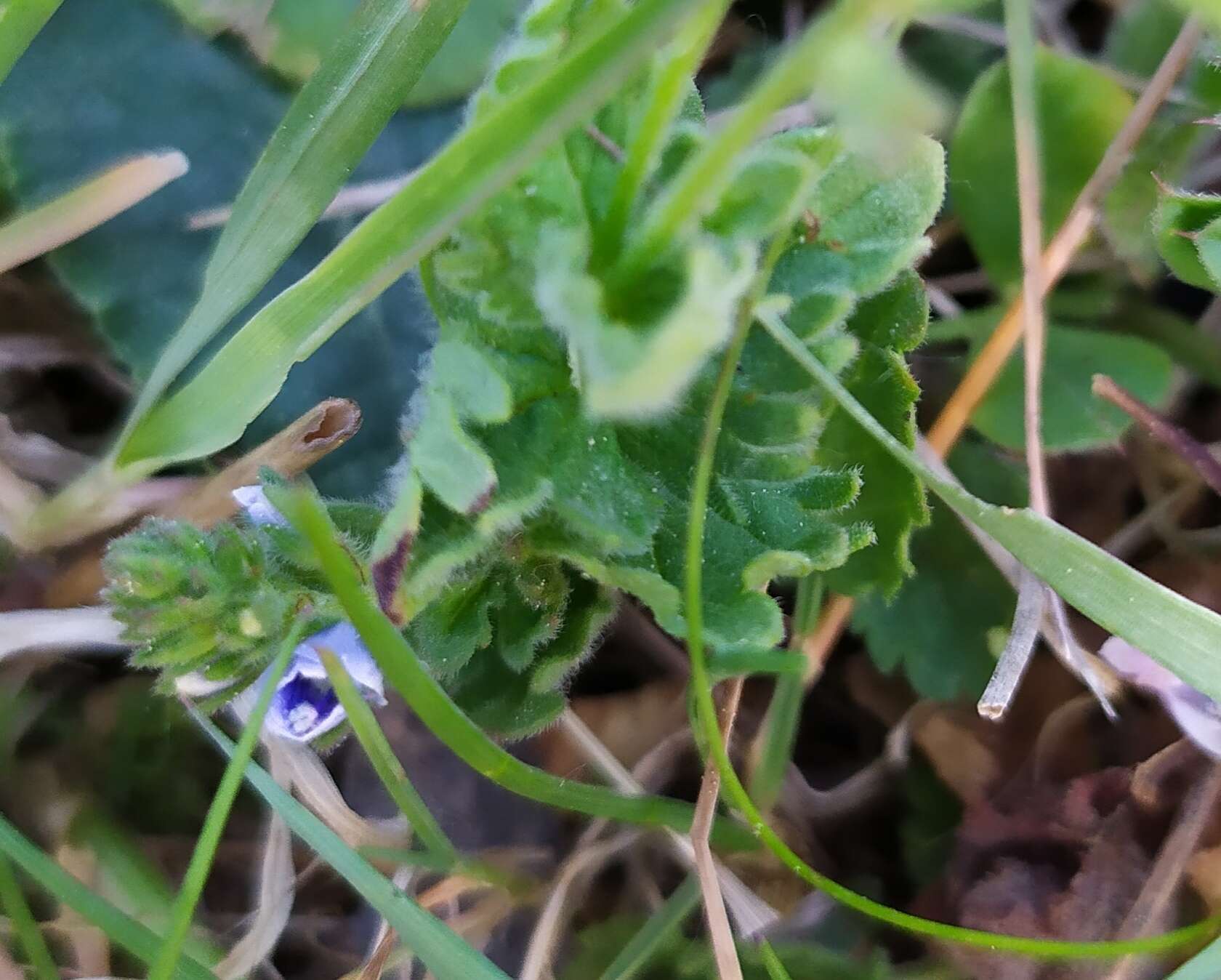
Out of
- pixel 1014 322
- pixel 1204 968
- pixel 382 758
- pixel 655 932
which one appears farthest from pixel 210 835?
pixel 1014 322

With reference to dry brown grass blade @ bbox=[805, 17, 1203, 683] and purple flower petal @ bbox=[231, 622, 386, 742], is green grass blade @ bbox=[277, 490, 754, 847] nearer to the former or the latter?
purple flower petal @ bbox=[231, 622, 386, 742]

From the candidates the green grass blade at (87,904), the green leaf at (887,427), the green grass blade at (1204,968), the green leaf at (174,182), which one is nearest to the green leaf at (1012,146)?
the green leaf at (887,427)

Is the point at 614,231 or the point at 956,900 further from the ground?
the point at 614,231

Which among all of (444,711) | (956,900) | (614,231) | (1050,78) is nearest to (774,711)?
(956,900)

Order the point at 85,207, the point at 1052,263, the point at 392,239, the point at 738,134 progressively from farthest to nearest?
the point at 1052,263
the point at 85,207
the point at 392,239
the point at 738,134

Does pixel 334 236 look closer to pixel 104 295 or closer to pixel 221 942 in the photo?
pixel 104 295

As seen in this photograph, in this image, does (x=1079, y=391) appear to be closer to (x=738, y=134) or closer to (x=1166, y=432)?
(x=1166, y=432)
